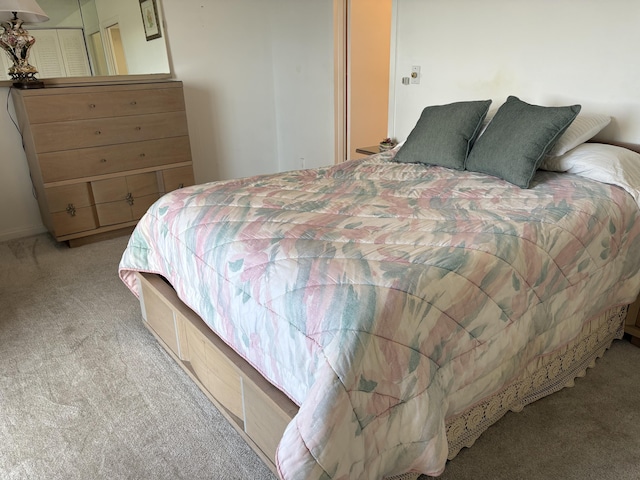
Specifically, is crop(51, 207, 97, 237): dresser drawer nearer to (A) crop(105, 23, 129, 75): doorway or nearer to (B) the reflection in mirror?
(B) the reflection in mirror

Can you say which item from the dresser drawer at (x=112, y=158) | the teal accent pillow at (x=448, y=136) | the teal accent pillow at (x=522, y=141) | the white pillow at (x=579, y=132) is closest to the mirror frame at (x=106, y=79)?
the dresser drawer at (x=112, y=158)

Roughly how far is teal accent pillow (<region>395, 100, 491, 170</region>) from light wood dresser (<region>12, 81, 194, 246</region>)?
1.94m

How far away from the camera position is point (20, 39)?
303 centimetres

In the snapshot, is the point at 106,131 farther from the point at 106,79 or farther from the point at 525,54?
the point at 525,54

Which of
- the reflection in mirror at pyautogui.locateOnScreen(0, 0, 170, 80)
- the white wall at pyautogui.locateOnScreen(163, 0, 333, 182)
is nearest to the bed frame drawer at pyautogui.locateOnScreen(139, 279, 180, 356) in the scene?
the reflection in mirror at pyautogui.locateOnScreen(0, 0, 170, 80)

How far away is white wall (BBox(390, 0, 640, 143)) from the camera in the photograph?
2.23 metres

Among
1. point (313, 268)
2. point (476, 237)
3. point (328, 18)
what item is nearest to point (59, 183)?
point (328, 18)

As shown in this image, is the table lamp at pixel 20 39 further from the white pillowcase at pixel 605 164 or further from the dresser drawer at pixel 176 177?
the white pillowcase at pixel 605 164

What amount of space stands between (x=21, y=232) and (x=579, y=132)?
3829 millimetres

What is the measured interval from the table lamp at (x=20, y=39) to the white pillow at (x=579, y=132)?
3.18 m

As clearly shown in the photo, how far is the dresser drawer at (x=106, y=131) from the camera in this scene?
305 centimetres

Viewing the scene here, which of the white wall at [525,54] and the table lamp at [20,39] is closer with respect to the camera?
the white wall at [525,54]

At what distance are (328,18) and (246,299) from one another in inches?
120

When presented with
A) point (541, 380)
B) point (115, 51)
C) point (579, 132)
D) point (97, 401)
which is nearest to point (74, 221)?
point (115, 51)
